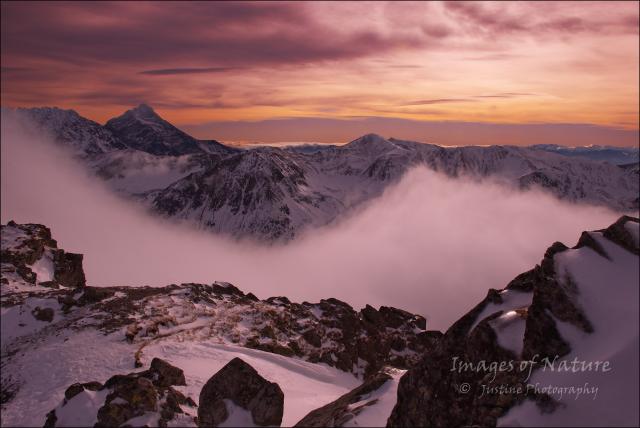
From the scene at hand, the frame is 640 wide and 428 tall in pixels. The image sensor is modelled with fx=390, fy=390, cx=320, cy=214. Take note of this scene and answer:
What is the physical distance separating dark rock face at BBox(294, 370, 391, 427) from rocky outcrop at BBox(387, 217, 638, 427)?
2.43 m

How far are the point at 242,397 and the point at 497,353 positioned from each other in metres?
13.7

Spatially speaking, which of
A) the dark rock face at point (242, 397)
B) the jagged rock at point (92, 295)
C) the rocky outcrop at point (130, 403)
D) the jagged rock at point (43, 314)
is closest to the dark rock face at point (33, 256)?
the jagged rock at point (92, 295)

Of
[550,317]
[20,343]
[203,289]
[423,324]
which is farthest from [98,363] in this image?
[423,324]

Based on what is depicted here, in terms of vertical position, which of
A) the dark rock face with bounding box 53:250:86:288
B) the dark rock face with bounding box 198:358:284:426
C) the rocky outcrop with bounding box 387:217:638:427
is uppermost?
the rocky outcrop with bounding box 387:217:638:427

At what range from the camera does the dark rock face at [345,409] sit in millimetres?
17797

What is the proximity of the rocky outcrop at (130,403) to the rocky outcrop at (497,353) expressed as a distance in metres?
14.3

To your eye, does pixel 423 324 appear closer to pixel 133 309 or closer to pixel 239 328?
pixel 239 328

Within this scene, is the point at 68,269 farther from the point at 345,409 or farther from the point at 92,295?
the point at 345,409

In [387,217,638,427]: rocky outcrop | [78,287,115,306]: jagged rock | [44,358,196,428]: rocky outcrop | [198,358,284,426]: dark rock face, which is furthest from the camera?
[78,287,115,306]: jagged rock

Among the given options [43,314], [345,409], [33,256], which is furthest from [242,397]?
[33,256]

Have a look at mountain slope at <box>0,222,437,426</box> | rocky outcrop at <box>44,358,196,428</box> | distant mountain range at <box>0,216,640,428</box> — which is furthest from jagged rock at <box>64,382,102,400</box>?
mountain slope at <box>0,222,437,426</box>

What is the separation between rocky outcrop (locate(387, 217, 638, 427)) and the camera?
533 inches

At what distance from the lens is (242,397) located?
21422 millimetres

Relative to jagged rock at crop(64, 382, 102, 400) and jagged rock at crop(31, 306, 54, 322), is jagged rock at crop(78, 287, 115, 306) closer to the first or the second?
jagged rock at crop(31, 306, 54, 322)
